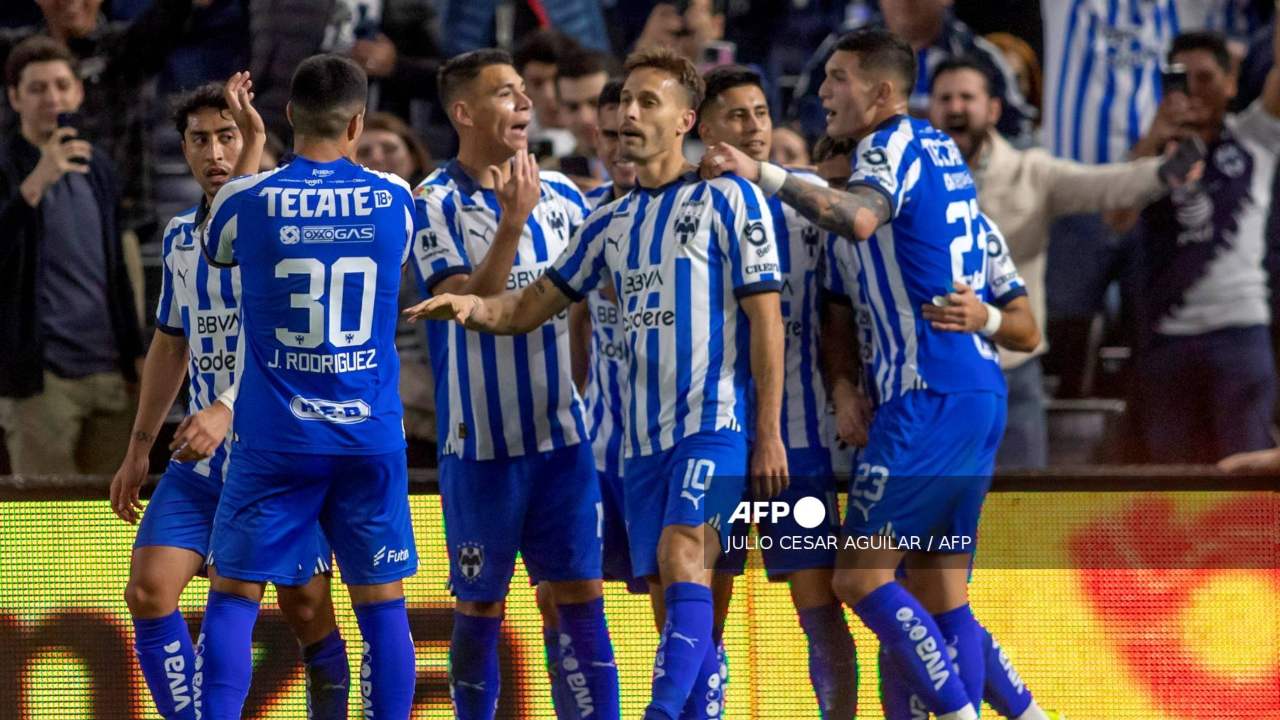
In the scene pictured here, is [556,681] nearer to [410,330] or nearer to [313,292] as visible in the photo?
[313,292]

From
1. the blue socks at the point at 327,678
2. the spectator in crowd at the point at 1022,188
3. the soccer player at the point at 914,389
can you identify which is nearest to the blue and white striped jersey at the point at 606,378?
the soccer player at the point at 914,389

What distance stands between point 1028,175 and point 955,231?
2153 mm

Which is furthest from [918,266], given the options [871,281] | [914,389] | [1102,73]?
[1102,73]

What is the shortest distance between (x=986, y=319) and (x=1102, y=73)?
11.8 feet

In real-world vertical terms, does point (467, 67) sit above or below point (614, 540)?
above

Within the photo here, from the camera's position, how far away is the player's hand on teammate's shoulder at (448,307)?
19.1ft

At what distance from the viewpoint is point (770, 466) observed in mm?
5910

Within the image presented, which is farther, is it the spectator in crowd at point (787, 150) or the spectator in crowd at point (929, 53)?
the spectator in crowd at point (929, 53)

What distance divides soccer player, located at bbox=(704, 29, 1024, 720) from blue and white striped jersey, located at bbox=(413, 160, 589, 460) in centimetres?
103

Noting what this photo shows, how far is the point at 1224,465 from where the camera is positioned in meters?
6.53

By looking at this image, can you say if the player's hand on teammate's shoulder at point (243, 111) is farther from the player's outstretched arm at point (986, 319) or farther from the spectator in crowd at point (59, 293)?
the spectator in crowd at point (59, 293)

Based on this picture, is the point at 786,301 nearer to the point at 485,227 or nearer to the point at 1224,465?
the point at 485,227

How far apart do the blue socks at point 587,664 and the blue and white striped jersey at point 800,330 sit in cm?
100

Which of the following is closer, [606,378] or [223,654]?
[223,654]
